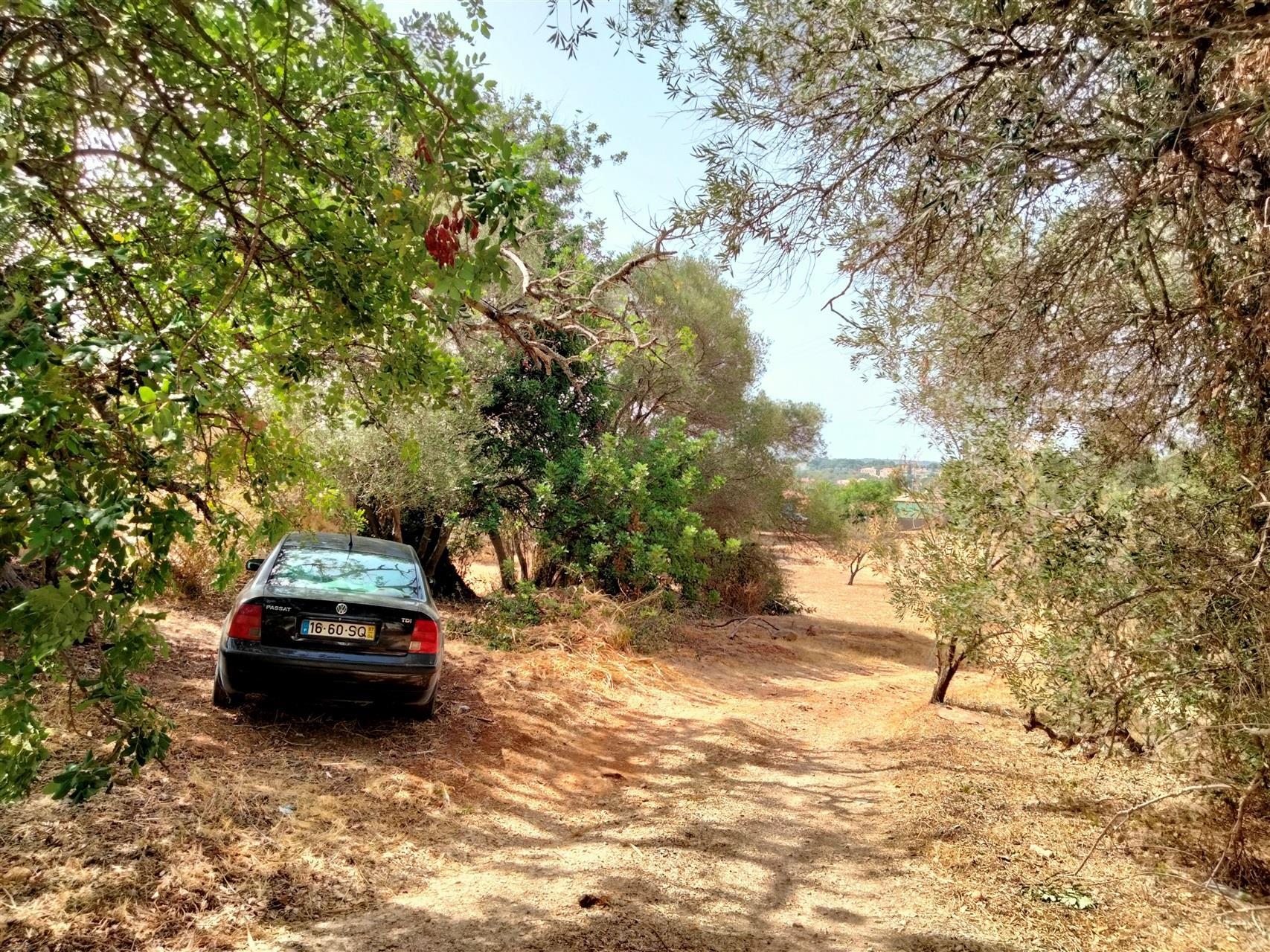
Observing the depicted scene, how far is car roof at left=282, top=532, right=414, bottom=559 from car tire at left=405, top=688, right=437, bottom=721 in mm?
1450

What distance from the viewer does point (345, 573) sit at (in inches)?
243

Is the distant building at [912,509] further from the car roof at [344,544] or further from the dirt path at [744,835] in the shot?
the car roof at [344,544]

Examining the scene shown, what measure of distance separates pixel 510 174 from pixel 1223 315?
4051 mm

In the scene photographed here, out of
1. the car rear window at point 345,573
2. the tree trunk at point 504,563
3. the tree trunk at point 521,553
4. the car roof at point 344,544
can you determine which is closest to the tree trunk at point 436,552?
the tree trunk at point 504,563

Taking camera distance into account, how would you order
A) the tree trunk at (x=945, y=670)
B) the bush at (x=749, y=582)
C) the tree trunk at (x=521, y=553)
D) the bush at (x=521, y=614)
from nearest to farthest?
1. the tree trunk at (x=945, y=670)
2. the bush at (x=521, y=614)
3. the tree trunk at (x=521, y=553)
4. the bush at (x=749, y=582)

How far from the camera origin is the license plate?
556 cm

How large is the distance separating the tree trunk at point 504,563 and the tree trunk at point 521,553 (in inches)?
10.3

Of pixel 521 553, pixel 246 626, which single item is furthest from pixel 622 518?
pixel 246 626

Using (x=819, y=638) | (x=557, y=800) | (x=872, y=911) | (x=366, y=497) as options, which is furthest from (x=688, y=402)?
(x=872, y=911)

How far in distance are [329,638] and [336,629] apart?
0.27 feet

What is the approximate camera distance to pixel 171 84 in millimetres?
3510

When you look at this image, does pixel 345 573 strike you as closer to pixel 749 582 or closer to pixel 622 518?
pixel 622 518

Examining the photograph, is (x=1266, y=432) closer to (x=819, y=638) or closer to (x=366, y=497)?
(x=366, y=497)

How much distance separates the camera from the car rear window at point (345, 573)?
5.86 metres
